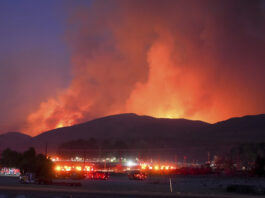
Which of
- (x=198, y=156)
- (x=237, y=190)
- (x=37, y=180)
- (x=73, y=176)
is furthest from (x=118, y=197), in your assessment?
(x=198, y=156)

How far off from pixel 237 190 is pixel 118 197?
14.7m

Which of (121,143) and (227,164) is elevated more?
(121,143)

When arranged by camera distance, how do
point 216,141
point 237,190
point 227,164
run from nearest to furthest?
point 237,190, point 227,164, point 216,141

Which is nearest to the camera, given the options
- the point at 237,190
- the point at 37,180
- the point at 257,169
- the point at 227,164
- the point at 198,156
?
the point at 237,190

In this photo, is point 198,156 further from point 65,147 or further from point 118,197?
point 118,197

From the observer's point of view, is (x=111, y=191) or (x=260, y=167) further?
(x=260, y=167)

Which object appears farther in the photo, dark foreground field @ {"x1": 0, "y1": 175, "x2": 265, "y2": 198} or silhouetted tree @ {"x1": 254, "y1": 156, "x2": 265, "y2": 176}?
silhouetted tree @ {"x1": 254, "y1": 156, "x2": 265, "y2": 176}

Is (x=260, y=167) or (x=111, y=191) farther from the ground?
(x=260, y=167)

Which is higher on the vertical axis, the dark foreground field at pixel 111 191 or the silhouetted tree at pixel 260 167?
the silhouetted tree at pixel 260 167

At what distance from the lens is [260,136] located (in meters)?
176

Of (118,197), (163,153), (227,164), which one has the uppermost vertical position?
(163,153)

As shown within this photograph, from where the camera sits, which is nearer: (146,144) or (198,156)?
(198,156)

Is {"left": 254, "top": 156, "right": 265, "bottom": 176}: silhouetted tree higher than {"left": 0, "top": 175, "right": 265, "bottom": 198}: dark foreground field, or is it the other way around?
{"left": 254, "top": 156, "right": 265, "bottom": 176}: silhouetted tree

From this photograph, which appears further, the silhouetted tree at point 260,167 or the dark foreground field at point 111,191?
the silhouetted tree at point 260,167
